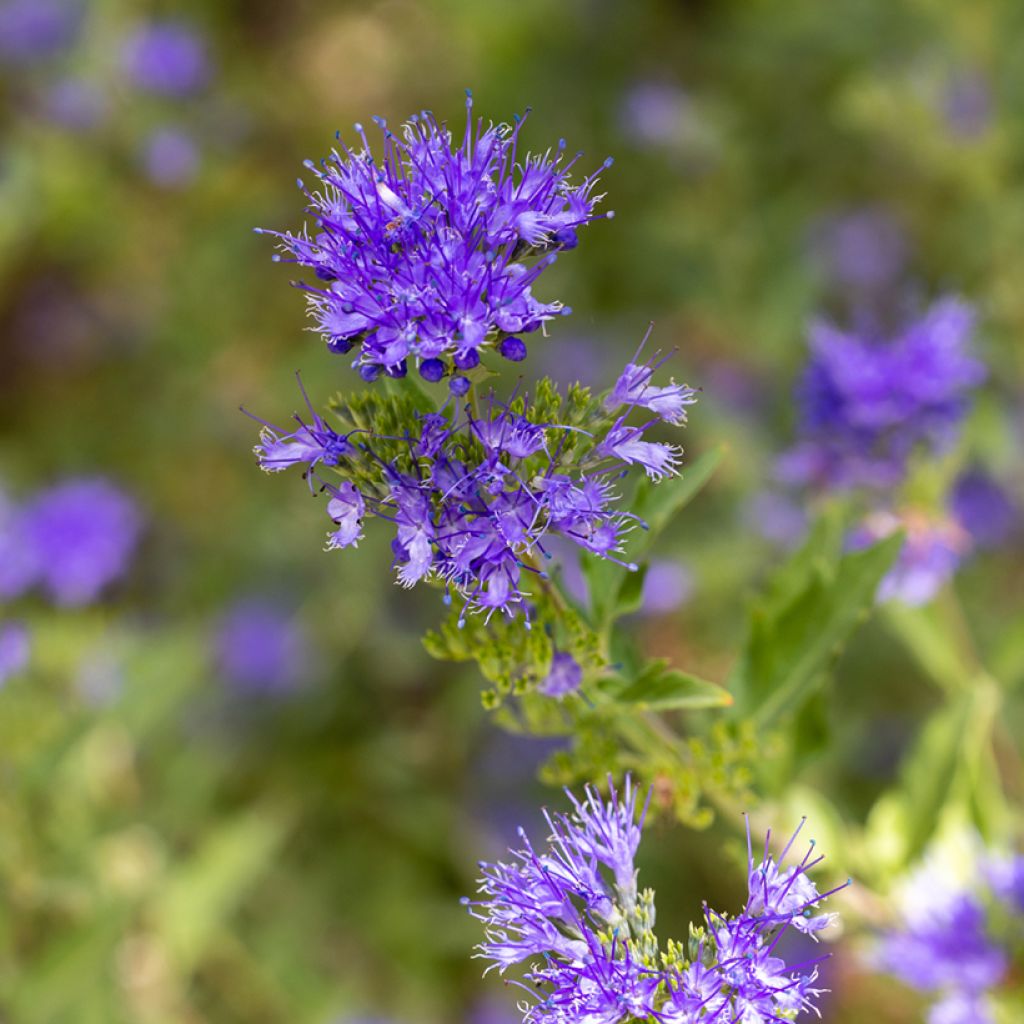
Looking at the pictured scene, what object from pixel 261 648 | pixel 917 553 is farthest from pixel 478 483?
pixel 261 648

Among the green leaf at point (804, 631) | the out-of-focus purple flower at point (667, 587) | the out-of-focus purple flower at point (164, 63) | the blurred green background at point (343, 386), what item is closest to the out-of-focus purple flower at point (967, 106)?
the blurred green background at point (343, 386)

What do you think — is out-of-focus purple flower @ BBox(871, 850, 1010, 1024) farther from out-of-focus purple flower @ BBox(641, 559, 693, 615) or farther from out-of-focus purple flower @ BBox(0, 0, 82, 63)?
out-of-focus purple flower @ BBox(0, 0, 82, 63)

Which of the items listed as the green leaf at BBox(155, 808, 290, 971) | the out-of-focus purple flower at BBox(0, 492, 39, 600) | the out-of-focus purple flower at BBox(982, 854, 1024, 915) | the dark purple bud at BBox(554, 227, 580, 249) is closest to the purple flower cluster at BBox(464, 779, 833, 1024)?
the dark purple bud at BBox(554, 227, 580, 249)

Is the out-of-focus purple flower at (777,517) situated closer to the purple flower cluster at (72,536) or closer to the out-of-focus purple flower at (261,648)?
the out-of-focus purple flower at (261,648)

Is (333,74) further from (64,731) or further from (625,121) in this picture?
(64,731)

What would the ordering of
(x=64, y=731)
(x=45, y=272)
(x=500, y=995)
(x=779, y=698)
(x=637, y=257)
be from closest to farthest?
1. (x=779, y=698)
2. (x=64, y=731)
3. (x=500, y=995)
4. (x=637, y=257)
5. (x=45, y=272)

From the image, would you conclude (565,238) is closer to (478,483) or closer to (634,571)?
(478,483)

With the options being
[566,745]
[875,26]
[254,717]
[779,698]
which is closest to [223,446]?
[254,717]
